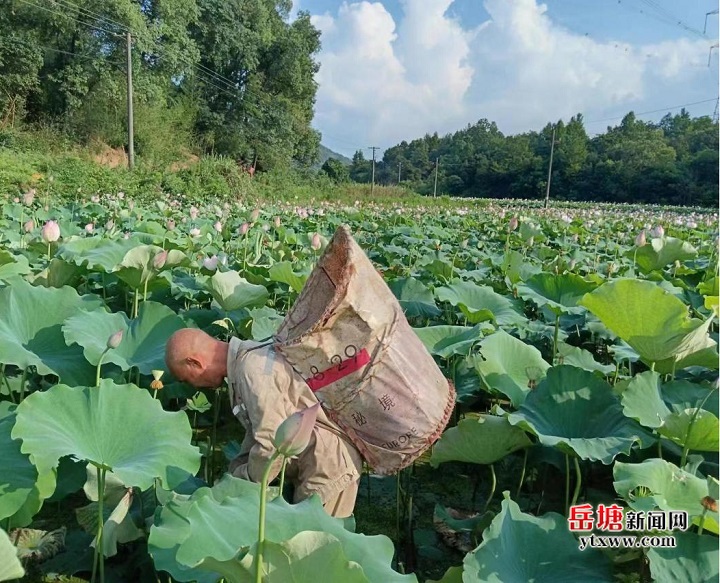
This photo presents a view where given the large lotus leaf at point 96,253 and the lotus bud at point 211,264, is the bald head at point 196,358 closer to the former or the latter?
the large lotus leaf at point 96,253

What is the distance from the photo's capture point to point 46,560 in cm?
132

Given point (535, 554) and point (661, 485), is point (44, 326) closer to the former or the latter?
point (535, 554)

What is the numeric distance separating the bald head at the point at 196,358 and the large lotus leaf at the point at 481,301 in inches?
40.0

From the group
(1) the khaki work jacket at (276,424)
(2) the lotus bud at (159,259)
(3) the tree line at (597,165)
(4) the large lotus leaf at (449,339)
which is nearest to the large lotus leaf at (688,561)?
(1) the khaki work jacket at (276,424)

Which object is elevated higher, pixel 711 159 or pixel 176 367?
pixel 711 159

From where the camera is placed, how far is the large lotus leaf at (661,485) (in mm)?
1129

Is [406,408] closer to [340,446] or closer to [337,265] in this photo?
[340,446]

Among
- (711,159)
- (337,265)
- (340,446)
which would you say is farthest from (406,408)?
(711,159)

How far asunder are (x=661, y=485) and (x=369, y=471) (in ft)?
2.92

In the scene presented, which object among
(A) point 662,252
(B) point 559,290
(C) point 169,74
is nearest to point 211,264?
(B) point 559,290

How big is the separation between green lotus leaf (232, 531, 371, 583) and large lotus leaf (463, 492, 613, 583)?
39 cm

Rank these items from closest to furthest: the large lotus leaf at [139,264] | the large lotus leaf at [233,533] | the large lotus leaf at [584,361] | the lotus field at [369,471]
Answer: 1. the large lotus leaf at [233,533]
2. the lotus field at [369,471]
3. the large lotus leaf at [584,361]
4. the large lotus leaf at [139,264]

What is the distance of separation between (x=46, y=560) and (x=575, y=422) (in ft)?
4.06

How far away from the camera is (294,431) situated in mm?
794
